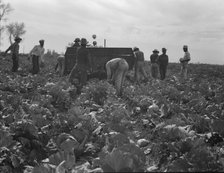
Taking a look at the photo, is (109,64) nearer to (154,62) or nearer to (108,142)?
(108,142)

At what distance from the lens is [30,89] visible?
34.2ft

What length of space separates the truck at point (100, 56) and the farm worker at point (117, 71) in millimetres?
4683

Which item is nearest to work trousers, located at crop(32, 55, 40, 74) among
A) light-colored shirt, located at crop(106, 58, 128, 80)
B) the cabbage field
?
light-colored shirt, located at crop(106, 58, 128, 80)

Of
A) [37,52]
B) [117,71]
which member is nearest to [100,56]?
[37,52]

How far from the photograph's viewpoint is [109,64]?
9695 millimetres

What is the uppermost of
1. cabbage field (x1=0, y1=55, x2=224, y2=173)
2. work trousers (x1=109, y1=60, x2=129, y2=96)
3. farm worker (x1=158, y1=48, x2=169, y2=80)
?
farm worker (x1=158, y1=48, x2=169, y2=80)

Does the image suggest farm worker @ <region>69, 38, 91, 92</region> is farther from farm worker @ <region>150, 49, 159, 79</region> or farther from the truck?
farm worker @ <region>150, 49, 159, 79</region>

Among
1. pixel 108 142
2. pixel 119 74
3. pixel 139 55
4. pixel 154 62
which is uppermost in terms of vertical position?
pixel 139 55

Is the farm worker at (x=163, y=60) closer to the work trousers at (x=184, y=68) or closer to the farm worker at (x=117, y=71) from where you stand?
the work trousers at (x=184, y=68)

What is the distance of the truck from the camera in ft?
47.6

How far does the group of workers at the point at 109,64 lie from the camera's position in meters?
9.66

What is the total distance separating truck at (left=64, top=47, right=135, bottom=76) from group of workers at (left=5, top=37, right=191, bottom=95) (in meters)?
0.21

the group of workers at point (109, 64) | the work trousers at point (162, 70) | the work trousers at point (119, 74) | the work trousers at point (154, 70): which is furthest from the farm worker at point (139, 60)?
the work trousers at point (119, 74)

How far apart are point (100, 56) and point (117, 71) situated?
198 inches
